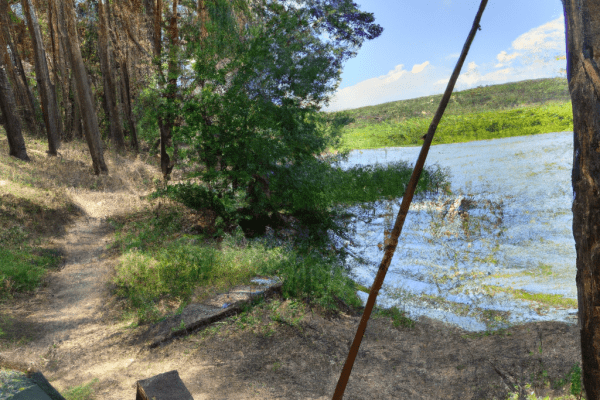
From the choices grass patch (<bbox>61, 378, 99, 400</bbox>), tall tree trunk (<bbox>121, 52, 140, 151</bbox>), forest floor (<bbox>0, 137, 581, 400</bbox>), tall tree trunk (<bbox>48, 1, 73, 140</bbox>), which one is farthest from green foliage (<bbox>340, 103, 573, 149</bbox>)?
tall tree trunk (<bbox>48, 1, 73, 140</bbox>)

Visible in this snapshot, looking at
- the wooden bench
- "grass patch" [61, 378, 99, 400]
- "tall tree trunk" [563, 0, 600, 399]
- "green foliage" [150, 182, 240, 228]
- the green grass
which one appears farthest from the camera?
the green grass

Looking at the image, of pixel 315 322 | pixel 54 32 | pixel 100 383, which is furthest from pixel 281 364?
pixel 54 32

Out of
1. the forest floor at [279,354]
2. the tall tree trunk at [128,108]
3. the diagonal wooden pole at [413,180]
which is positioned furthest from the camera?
the tall tree trunk at [128,108]

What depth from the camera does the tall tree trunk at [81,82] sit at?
10.4m

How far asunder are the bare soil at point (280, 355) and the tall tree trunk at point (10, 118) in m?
6.60

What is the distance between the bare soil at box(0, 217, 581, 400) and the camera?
318 cm

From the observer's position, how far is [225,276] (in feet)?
16.4

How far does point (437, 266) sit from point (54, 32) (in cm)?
1585

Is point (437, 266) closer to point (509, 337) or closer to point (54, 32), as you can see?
point (509, 337)

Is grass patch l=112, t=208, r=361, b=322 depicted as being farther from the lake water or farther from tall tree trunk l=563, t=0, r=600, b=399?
tall tree trunk l=563, t=0, r=600, b=399

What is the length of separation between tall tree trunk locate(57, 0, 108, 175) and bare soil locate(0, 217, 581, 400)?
6818mm

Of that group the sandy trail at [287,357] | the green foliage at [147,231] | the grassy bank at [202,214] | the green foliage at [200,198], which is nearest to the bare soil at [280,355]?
the sandy trail at [287,357]

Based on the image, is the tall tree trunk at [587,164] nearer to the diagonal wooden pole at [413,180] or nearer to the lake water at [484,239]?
the diagonal wooden pole at [413,180]

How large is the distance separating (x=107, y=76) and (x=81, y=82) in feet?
14.2
